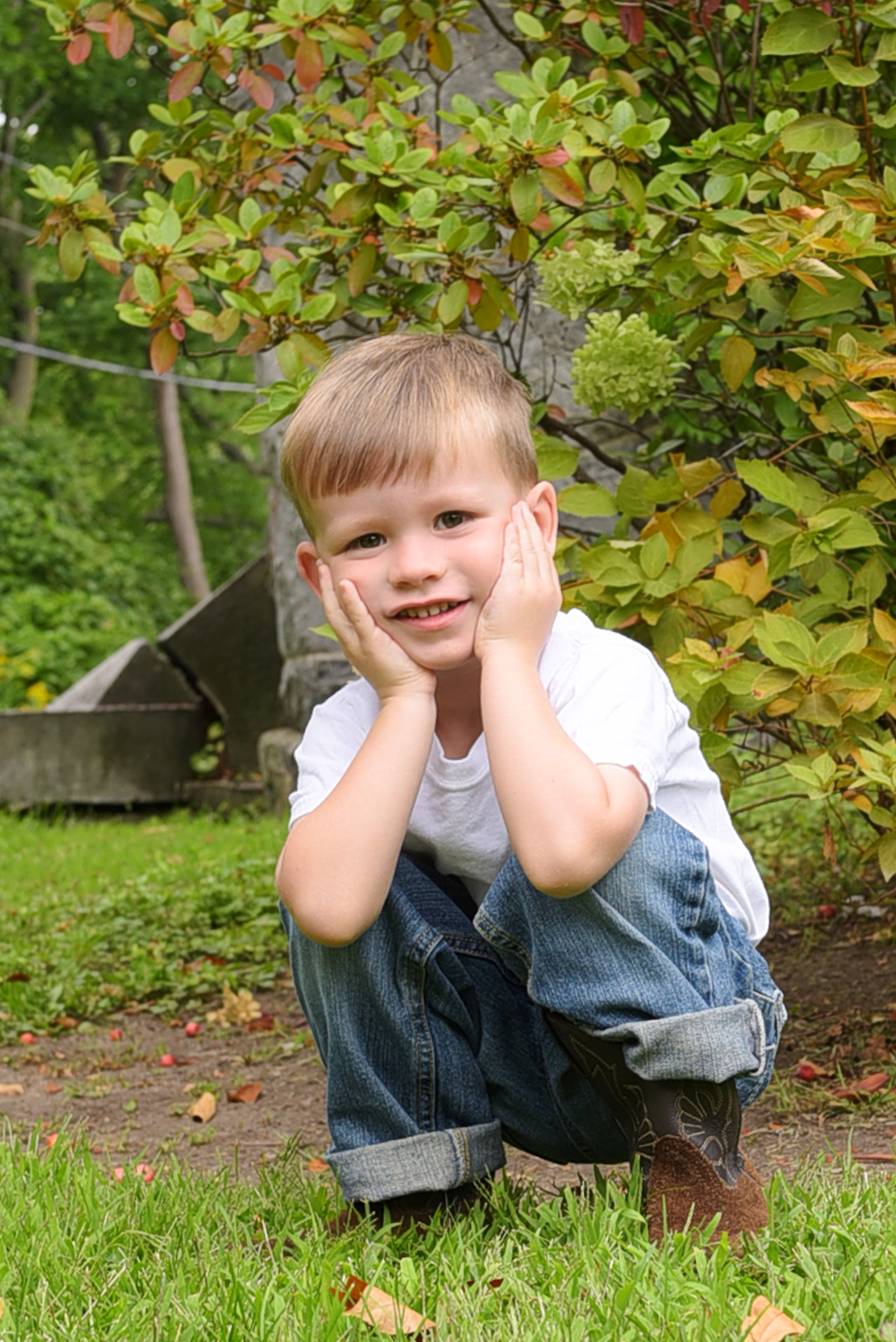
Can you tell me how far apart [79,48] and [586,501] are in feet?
4.66

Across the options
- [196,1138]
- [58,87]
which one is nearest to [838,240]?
[196,1138]

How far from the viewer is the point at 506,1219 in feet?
5.75

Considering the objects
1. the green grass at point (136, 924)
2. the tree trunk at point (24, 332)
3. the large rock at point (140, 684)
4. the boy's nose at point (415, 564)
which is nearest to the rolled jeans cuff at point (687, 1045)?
the boy's nose at point (415, 564)

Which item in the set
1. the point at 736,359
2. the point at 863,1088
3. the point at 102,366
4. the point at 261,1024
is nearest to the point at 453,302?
the point at 736,359

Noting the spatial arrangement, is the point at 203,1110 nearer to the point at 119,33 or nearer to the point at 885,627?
the point at 885,627

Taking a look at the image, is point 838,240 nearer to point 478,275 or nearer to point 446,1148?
point 478,275

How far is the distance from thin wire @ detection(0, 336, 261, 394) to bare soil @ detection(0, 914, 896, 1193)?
516 inches

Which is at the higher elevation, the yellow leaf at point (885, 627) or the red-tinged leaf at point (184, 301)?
the red-tinged leaf at point (184, 301)

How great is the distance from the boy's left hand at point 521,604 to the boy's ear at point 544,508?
101mm

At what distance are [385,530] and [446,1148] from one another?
2.61ft

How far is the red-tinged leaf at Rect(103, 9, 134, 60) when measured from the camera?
281cm

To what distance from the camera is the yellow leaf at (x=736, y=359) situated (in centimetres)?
245

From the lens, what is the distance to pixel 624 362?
2.48 m

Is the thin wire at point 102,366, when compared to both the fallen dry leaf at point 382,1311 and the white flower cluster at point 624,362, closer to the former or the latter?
the white flower cluster at point 624,362
